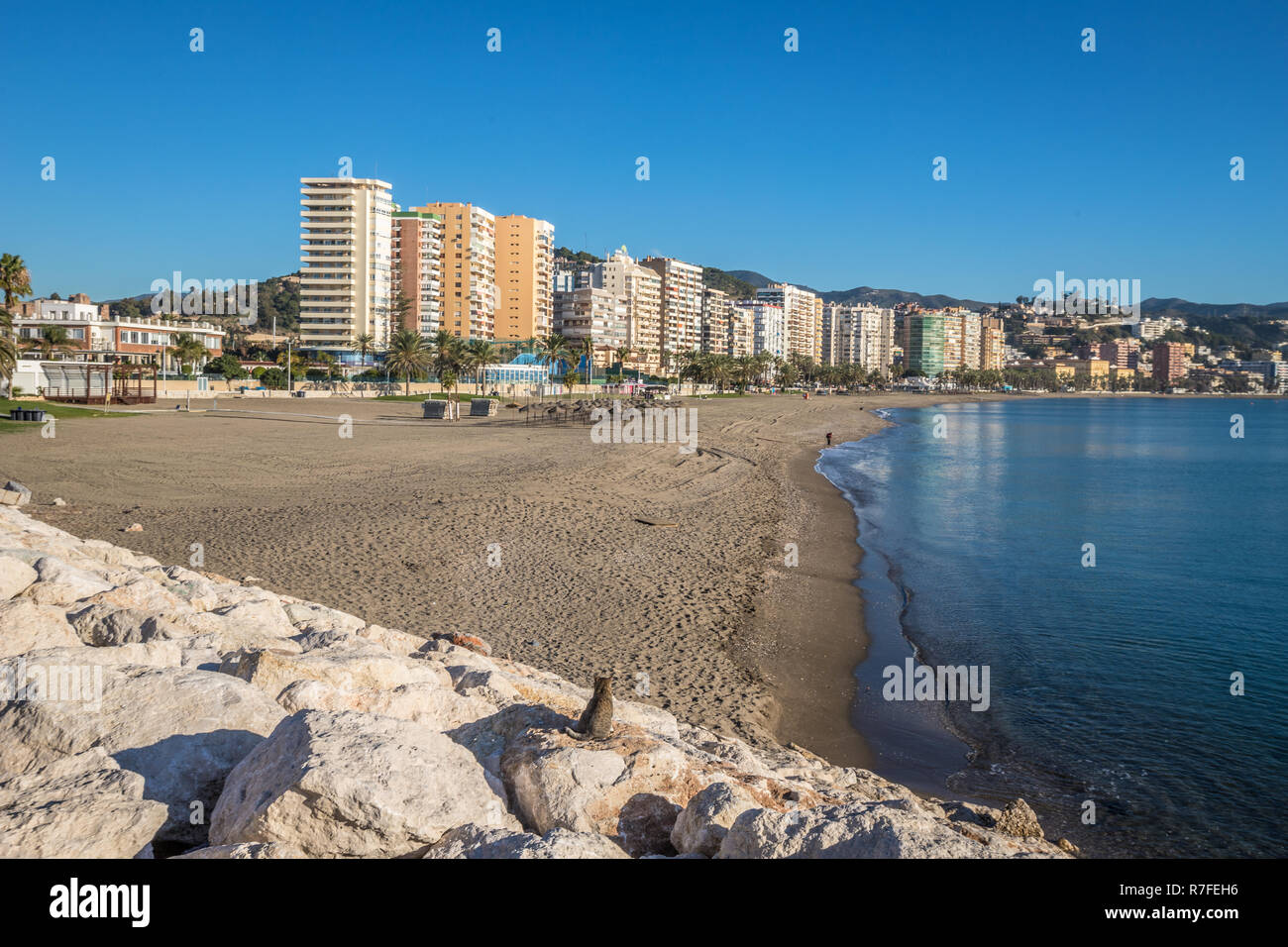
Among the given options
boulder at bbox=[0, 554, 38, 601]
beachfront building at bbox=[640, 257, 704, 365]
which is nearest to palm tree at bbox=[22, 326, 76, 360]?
boulder at bbox=[0, 554, 38, 601]

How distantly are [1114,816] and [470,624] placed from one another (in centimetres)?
756

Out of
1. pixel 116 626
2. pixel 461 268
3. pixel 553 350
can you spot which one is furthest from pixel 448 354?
pixel 116 626

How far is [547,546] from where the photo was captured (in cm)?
1731

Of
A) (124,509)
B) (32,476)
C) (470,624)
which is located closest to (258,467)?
(32,476)

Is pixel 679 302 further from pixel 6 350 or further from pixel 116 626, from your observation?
pixel 116 626

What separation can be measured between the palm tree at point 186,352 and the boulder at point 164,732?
94.0 meters

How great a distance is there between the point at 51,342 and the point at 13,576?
84.0 m

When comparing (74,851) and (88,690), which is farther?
(88,690)

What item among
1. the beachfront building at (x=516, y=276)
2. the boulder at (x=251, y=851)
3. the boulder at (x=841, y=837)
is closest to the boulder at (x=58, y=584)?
the boulder at (x=251, y=851)

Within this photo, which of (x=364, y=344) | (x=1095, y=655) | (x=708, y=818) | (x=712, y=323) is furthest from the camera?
(x=712, y=323)

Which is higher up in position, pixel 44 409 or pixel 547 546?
pixel 44 409

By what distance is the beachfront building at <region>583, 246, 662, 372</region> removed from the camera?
164750 millimetres

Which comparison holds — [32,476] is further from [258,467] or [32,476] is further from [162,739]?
[162,739]

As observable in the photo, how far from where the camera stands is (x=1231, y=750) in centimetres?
1005
